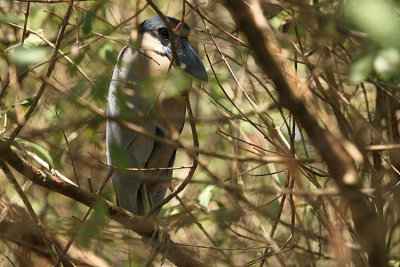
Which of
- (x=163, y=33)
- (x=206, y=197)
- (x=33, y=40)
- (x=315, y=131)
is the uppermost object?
(x=163, y=33)

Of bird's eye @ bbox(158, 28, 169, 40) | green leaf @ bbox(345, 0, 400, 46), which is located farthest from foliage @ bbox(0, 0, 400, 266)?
bird's eye @ bbox(158, 28, 169, 40)

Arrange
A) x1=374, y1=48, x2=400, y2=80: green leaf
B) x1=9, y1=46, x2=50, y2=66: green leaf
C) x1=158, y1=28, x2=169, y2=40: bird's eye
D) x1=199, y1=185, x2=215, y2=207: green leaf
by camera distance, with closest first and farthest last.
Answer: x1=374, y1=48, x2=400, y2=80: green leaf < x1=9, y1=46, x2=50, y2=66: green leaf < x1=199, y1=185, x2=215, y2=207: green leaf < x1=158, y1=28, x2=169, y2=40: bird's eye

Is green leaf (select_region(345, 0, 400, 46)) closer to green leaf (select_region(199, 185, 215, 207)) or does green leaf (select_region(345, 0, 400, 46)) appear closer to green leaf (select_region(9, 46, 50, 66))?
green leaf (select_region(9, 46, 50, 66))

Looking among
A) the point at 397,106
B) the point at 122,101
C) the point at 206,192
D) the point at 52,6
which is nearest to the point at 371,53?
the point at 122,101

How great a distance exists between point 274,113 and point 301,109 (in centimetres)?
114

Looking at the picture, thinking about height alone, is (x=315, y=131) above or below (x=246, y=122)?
below

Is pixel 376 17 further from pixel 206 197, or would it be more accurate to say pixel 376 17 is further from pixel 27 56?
pixel 206 197

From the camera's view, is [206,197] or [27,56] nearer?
[27,56]

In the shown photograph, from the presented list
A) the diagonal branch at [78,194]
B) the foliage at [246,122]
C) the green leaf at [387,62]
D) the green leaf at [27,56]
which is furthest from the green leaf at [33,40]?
the green leaf at [387,62]

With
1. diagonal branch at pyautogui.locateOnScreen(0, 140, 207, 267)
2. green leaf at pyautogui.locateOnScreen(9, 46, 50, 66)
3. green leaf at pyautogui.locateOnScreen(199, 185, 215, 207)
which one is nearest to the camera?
green leaf at pyautogui.locateOnScreen(9, 46, 50, 66)

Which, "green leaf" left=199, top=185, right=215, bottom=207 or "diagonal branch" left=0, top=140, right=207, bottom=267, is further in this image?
"green leaf" left=199, top=185, right=215, bottom=207

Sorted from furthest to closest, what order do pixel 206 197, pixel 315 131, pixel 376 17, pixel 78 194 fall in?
pixel 206 197, pixel 78 194, pixel 315 131, pixel 376 17

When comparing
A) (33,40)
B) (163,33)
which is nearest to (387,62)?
(33,40)

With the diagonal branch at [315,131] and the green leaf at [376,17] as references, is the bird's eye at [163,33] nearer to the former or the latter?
the diagonal branch at [315,131]
